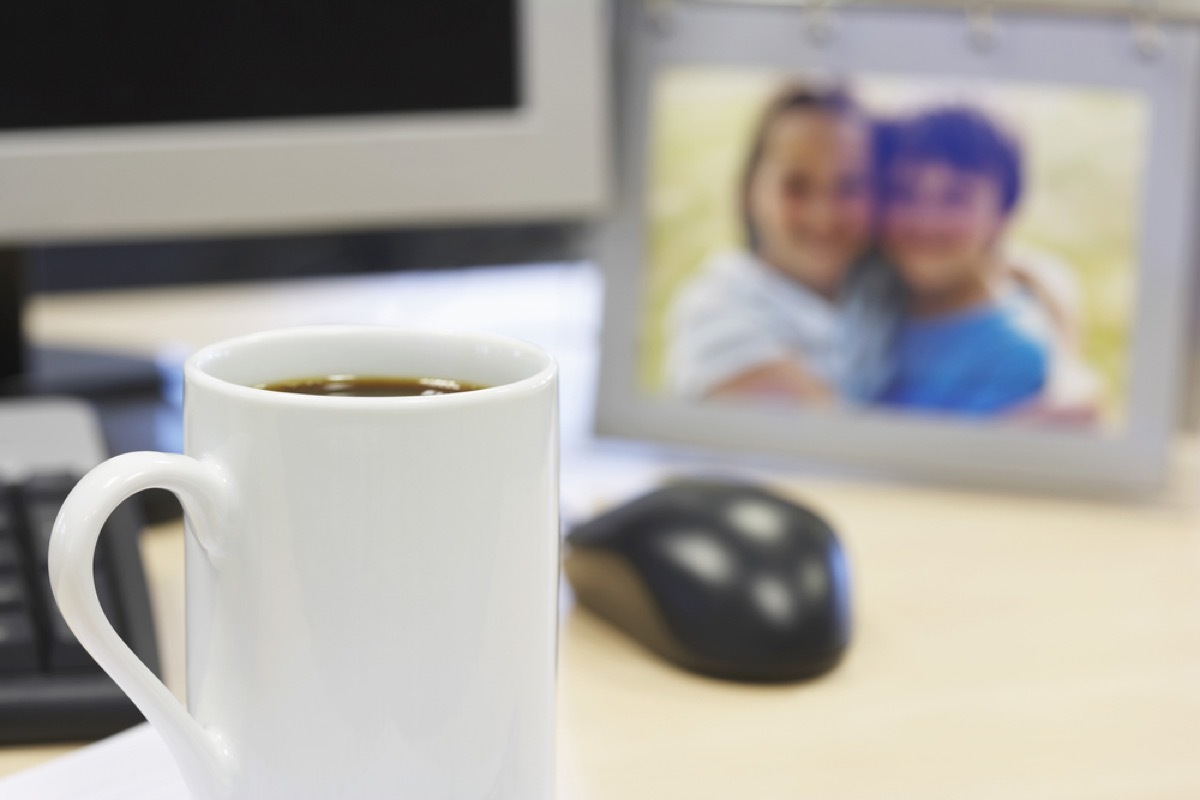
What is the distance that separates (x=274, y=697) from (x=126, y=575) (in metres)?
0.14

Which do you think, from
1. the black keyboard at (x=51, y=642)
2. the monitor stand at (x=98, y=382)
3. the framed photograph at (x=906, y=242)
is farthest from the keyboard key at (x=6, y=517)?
the framed photograph at (x=906, y=242)

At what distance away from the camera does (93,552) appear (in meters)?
0.28

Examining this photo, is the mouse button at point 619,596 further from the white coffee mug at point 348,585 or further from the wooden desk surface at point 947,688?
the white coffee mug at point 348,585

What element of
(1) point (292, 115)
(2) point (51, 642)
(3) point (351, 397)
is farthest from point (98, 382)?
(3) point (351, 397)

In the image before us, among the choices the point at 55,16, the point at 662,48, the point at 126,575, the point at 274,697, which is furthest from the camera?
the point at 662,48

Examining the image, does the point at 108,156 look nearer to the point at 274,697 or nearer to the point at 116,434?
the point at 116,434

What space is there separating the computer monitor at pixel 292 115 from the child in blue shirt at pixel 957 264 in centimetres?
14

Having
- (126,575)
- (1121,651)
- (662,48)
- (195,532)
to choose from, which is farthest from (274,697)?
(662,48)

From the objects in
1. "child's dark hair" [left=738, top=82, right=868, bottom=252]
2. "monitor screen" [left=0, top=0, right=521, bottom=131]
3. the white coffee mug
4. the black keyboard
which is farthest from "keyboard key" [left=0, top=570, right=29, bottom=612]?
"child's dark hair" [left=738, top=82, right=868, bottom=252]

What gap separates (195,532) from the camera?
11.5 inches

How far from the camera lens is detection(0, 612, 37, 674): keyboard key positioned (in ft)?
1.20

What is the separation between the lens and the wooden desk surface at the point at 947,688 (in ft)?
1.19

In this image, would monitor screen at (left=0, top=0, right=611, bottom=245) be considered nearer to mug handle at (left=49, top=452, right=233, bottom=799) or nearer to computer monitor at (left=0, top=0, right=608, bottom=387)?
computer monitor at (left=0, top=0, right=608, bottom=387)

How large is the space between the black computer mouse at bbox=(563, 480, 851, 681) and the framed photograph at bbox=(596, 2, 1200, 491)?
15 centimetres
